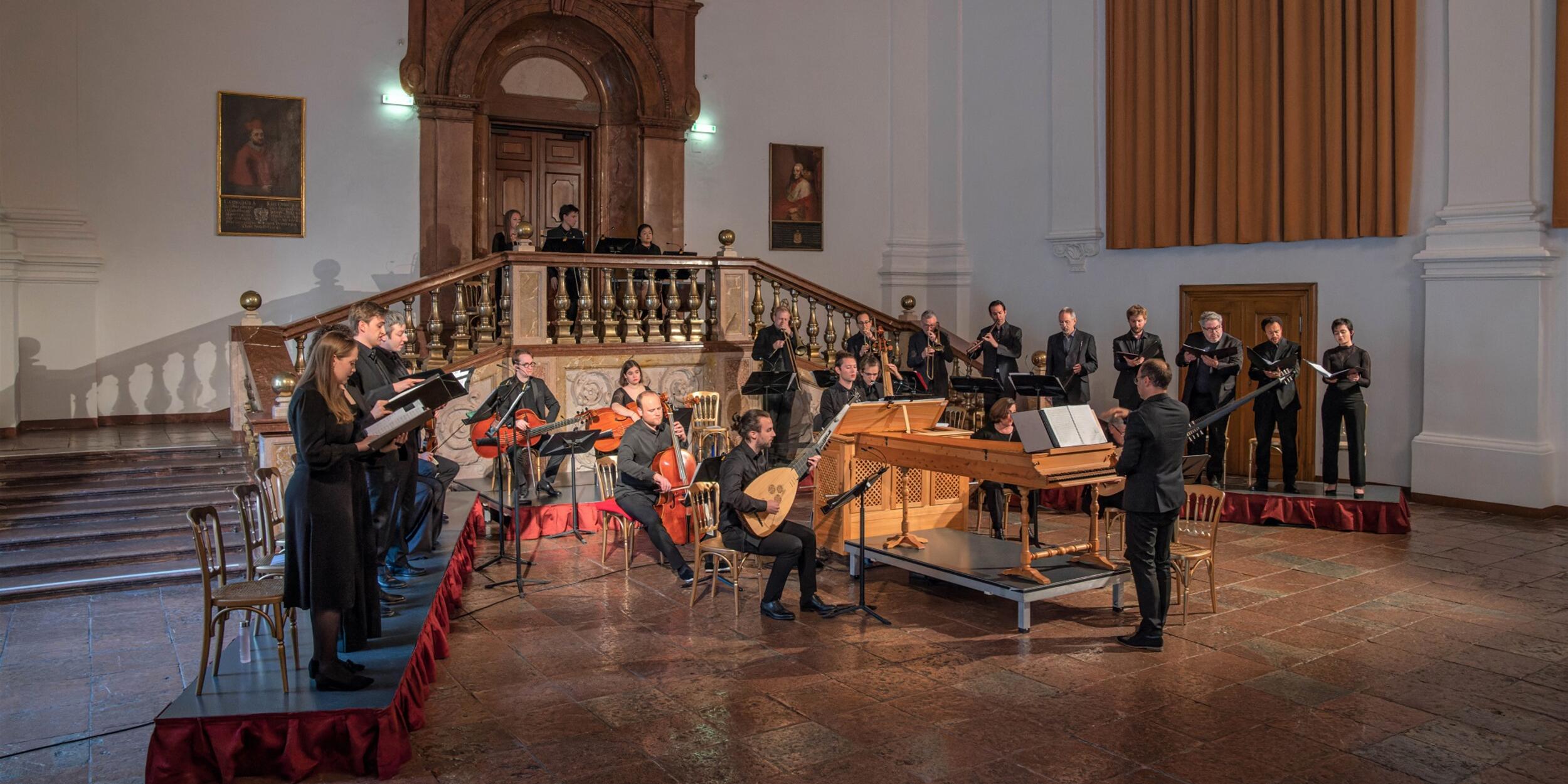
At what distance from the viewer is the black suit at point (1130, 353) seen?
1039 centimetres

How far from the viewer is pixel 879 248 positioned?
49.0 ft

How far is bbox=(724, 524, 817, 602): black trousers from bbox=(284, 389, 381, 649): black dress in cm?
245

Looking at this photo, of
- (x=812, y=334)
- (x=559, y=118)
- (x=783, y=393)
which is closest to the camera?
(x=783, y=393)

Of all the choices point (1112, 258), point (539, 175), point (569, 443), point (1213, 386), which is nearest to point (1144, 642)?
point (569, 443)

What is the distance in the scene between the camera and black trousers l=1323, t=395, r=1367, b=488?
30.8 feet

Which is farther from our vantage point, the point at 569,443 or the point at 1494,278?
the point at 1494,278

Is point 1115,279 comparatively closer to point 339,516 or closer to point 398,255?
point 398,255

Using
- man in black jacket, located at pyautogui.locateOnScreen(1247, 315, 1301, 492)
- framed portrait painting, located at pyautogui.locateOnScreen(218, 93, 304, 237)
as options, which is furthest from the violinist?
framed portrait painting, located at pyautogui.locateOnScreen(218, 93, 304, 237)

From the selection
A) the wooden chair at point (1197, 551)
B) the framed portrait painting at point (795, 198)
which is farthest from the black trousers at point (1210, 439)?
the framed portrait painting at point (795, 198)

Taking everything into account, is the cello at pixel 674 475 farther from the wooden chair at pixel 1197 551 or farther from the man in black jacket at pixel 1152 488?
the wooden chair at pixel 1197 551

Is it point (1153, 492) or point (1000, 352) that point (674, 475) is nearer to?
point (1153, 492)

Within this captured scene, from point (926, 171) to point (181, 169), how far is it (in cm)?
877

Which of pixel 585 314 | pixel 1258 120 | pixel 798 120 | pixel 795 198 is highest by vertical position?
pixel 798 120

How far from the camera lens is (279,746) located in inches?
172
